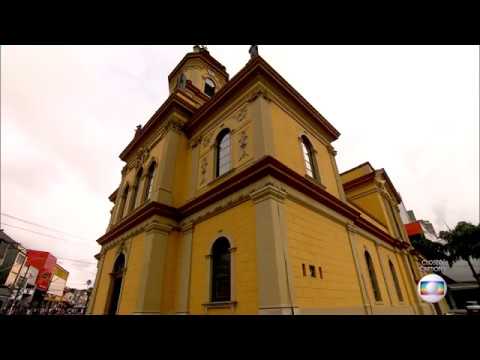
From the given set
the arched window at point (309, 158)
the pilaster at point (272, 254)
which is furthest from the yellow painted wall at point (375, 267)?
the pilaster at point (272, 254)

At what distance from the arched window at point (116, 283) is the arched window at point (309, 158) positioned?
34.2 feet

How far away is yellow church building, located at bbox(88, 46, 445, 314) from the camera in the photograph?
23.6ft

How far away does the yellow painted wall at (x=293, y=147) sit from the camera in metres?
9.25

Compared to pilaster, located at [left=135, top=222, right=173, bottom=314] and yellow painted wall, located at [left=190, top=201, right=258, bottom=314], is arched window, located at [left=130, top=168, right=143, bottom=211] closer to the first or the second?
pilaster, located at [left=135, top=222, right=173, bottom=314]

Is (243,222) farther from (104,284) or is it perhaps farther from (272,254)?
(104,284)

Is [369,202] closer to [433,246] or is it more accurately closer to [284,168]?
[284,168]

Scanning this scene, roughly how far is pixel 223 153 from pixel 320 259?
5962 mm

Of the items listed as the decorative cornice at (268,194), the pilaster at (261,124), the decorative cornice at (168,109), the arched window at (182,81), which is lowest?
the decorative cornice at (268,194)

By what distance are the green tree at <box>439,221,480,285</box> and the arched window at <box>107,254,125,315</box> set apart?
119 feet

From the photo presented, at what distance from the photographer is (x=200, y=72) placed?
17250 millimetres

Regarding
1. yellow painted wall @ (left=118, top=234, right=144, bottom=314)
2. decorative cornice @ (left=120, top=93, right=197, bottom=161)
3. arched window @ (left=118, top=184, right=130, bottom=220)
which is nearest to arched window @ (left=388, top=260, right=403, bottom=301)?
yellow painted wall @ (left=118, top=234, right=144, bottom=314)

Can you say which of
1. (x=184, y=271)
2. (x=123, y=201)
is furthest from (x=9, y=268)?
(x=184, y=271)

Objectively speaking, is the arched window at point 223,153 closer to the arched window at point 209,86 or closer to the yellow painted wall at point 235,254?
the yellow painted wall at point 235,254

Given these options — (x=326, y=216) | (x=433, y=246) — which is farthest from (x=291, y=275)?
(x=433, y=246)
